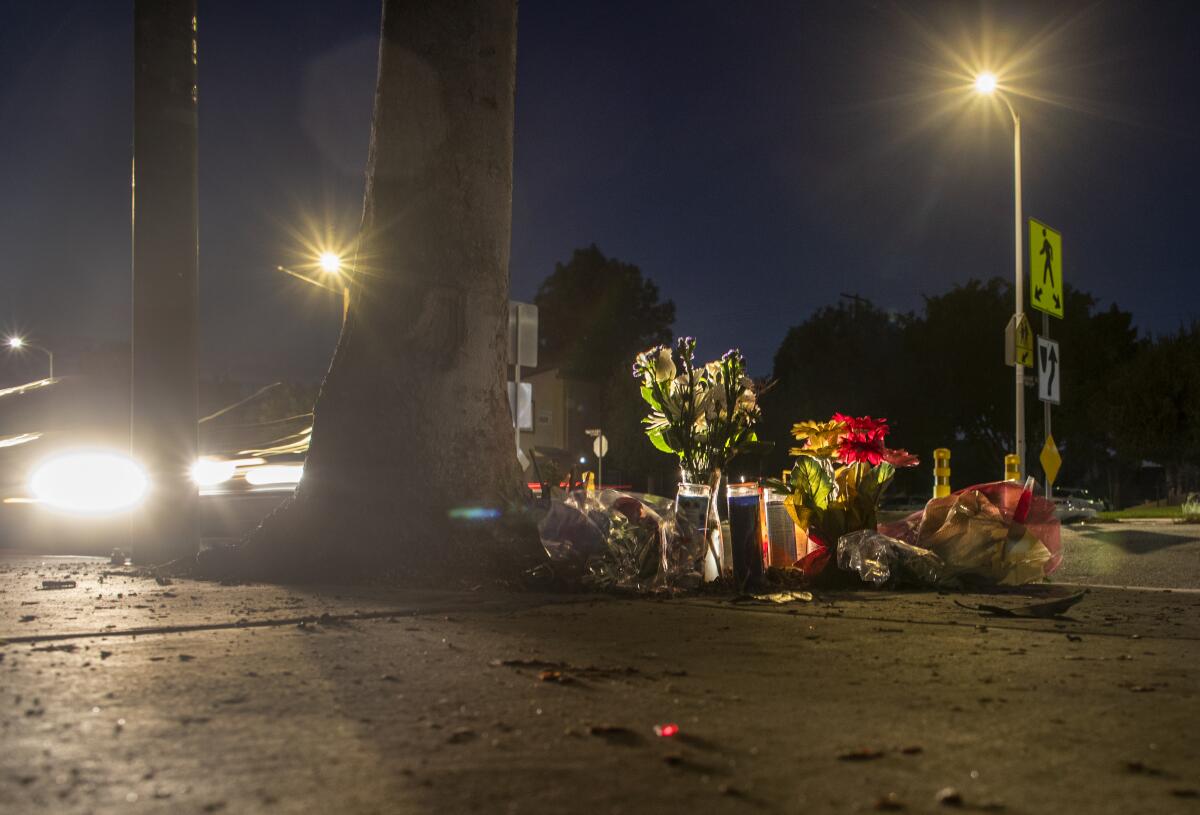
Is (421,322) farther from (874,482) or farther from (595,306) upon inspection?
(595,306)

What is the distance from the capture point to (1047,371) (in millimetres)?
16391

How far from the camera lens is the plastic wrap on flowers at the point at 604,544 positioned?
680 centimetres

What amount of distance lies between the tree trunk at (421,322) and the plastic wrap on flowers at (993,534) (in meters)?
2.97

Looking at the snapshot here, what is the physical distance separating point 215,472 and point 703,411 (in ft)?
19.8

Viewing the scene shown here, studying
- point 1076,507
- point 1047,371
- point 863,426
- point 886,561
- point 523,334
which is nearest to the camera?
point 886,561

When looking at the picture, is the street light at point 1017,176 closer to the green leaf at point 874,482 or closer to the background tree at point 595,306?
the green leaf at point 874,482

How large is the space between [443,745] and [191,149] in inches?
278

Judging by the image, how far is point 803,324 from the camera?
56531mm

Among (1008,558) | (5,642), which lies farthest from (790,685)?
(1008,558)

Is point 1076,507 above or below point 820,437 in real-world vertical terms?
below

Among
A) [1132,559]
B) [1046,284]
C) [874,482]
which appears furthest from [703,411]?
[1046,284]

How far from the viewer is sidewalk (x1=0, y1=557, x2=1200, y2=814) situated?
2.48m

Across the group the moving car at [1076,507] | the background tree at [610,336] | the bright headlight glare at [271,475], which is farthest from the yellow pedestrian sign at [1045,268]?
the background tree at [610,336]

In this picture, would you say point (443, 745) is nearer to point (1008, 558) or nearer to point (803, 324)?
point (1008, 558)
